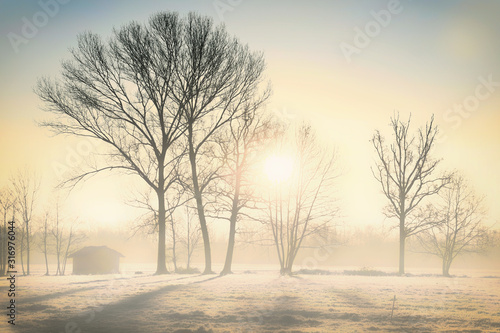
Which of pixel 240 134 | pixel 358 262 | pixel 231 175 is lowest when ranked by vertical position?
pixel 358 262

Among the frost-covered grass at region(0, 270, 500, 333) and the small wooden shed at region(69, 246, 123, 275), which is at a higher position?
the frost-covered grass at region(0, 270, 500, 333)

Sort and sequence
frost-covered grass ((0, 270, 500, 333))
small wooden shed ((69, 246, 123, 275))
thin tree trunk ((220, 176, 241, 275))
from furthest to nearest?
1. small wooden shed ((69, 246, 123, 275))
2. thin tree trunk ((220, 176, 241, 275))
3. frost-covered grass ((0, 270, 500, 333))

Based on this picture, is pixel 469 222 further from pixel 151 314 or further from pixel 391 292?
pixel 151 314

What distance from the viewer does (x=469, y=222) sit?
48844mm

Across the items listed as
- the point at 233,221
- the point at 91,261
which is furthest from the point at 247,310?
the point at 91,261

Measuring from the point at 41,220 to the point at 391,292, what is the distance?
64477 mm

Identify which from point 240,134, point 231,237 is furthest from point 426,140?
point 231,237

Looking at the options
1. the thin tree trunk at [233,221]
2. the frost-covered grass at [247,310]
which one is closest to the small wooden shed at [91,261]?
the thin tree trunk at [233,221]

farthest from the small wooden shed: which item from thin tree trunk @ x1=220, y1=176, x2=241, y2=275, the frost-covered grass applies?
the frost-covered grass

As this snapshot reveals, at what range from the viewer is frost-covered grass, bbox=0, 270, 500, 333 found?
42.2 feet

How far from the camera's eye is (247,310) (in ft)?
48.5

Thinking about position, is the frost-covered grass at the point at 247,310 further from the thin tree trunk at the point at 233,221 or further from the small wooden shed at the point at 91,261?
the small wooden shed at the point at 91,261

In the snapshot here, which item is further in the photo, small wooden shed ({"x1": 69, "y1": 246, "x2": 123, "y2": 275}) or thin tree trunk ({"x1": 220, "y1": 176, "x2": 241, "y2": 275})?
small wooden shed ({"x1": 69, "y1": 246, "x2": 123, "y2": 275})

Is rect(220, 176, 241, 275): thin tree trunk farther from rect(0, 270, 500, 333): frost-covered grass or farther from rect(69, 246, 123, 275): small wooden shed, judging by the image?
rect(69, 246, 123, 275): small wooden shed
